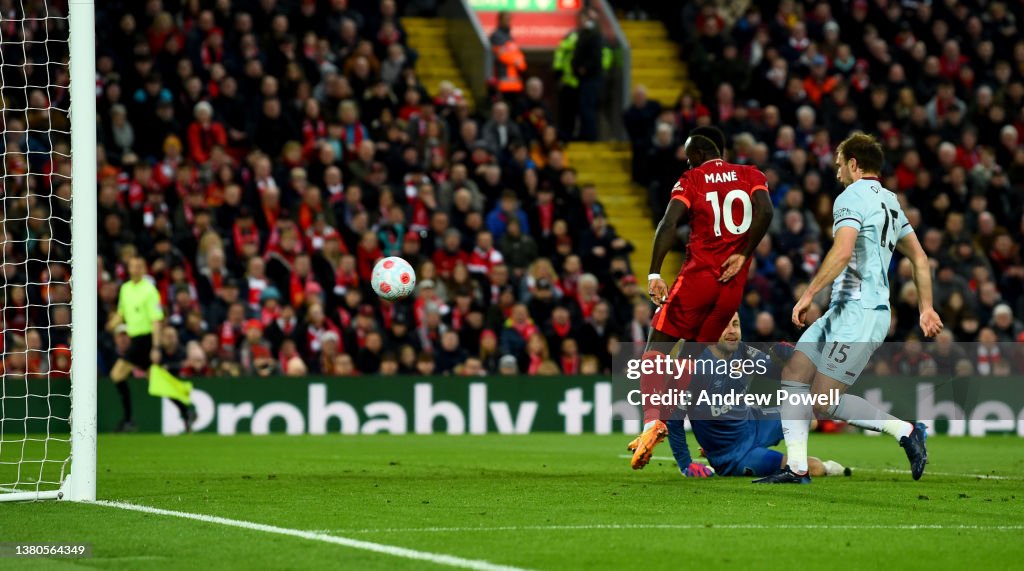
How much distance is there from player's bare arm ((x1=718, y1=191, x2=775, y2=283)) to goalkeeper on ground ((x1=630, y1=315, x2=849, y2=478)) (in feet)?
→ 1.16

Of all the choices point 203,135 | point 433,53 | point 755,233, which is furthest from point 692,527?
point 433,53

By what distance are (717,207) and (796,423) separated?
1.45 meters

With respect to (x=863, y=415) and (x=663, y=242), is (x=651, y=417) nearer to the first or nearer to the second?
(x=663, y=242)

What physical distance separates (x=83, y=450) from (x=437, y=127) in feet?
40.8

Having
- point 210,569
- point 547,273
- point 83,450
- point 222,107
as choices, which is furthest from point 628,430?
point 210,569

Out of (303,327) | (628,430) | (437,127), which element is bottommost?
(628,430)

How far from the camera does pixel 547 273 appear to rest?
1966 centimetres

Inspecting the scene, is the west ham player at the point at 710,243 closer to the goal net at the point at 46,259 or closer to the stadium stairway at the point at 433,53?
the goal net at the point at 46,259

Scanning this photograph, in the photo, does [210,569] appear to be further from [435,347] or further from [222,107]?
[222,107]

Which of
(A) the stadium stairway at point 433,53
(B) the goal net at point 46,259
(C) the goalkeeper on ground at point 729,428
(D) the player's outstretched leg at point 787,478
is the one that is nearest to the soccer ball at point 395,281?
(B) the goal net at point 46,259

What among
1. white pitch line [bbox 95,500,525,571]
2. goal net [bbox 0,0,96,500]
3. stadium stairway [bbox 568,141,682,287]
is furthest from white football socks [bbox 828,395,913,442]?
stadium stairway [bbox 568,141,682,287]

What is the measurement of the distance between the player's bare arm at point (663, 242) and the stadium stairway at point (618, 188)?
40.1 ft

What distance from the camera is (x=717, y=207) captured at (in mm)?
10195

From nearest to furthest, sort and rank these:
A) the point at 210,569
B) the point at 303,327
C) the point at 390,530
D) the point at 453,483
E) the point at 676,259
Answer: the point at 210,569 → the point at 390,530 → the point at 453,483 → the point at 303,327 → the point at 676,259
